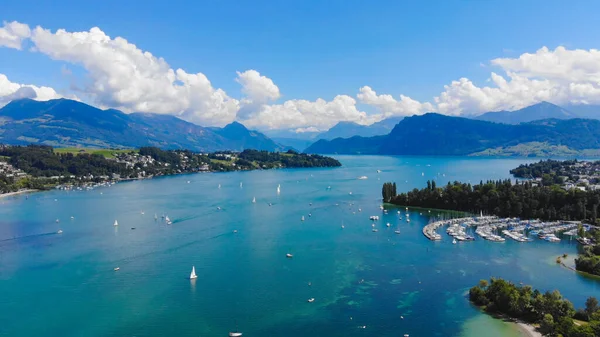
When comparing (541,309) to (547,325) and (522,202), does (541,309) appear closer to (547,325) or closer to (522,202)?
(547,325)

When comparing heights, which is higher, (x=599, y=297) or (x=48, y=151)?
(x=48, y=151)

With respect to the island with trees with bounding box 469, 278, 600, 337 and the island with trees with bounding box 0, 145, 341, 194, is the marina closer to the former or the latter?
the island with trees with bounding box 469, 278, 600, 337

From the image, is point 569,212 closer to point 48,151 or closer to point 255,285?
point 255,285

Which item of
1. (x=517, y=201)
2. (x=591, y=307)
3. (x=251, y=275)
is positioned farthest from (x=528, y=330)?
(x=517, y=201)

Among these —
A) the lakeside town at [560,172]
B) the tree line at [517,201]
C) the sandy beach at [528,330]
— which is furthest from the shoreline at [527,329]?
the lakeside town at [560,172]

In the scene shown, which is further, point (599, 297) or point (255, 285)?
point (255, 285)

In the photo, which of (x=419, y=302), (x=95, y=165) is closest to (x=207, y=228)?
(x=419, y=302)
